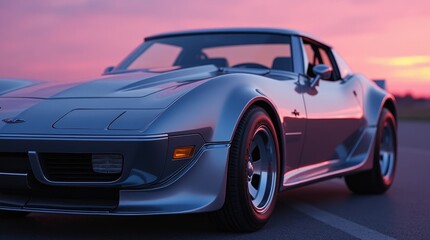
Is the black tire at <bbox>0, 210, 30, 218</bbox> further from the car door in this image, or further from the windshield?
the car door

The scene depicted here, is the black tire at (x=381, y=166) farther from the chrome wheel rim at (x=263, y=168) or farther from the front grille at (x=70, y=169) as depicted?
the front grille at (x=70, y=169)

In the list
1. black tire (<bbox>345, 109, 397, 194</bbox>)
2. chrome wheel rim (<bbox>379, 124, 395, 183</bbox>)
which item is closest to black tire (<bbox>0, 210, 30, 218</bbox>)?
black tire (<bbox>345, 109, 397, 194</bbox>)

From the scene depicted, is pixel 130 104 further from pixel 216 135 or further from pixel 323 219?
pixel 323 219

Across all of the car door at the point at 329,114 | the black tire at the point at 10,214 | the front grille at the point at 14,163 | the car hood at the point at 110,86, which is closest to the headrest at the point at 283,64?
the car door at the point at 329,114

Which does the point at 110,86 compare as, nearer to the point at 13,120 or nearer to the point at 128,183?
the point at 13,120

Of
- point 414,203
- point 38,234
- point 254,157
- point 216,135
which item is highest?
point 216,135

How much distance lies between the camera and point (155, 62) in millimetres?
6125

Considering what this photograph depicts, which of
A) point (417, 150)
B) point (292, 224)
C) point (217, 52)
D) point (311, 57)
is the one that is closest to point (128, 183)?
point (292, 224)

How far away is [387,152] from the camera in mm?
6949

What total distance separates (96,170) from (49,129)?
1.13ft

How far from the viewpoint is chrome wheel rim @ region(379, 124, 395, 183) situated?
6785mm

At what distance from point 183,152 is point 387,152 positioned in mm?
3776

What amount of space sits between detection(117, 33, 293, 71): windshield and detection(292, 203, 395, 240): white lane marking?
3.76 feet

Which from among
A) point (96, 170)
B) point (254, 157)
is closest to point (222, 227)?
point (254, 157)
